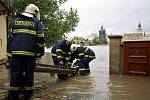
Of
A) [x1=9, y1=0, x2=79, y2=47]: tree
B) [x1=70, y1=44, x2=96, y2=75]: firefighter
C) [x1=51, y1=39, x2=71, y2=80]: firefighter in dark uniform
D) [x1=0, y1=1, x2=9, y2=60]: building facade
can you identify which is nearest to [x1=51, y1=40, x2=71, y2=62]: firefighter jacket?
[x1=51, y1=39, x2=71, y2=80]: firefighter in dark uniform

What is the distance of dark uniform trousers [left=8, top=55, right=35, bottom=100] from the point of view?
719 cm

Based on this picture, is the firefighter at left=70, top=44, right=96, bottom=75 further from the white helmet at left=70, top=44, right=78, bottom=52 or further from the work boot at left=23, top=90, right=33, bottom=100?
the work boot at left=23, top=90, right=33, bottom=100

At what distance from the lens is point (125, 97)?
26.9ft

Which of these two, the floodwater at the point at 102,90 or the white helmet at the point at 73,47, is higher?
the white helmet at the point at 73,47

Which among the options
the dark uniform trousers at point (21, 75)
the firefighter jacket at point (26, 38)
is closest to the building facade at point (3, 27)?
the firefighter jacket at point (26, 38)

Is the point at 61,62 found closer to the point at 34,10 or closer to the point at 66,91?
the point at 66,91

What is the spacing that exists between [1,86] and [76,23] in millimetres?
29559

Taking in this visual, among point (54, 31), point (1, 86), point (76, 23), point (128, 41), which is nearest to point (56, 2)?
point (54, 31)

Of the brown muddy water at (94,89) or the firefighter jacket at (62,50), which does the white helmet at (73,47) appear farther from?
the brown muddy water at (94,89)

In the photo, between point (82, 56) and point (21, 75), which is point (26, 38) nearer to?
point (21, 75)

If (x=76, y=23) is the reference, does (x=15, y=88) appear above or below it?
below

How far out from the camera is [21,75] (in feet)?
24.1

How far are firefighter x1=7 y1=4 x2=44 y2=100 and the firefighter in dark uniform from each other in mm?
4332

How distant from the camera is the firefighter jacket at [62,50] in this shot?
12039 millimetres
